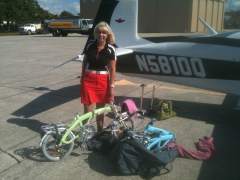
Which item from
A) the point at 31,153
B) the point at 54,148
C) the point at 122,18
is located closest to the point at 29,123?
the point at 31,153

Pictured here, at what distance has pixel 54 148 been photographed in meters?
4.36

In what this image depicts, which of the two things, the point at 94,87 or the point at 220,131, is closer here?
the point at 94,87

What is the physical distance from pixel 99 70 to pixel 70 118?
1704mm

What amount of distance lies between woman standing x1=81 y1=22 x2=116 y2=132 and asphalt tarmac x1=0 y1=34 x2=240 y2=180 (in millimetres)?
747

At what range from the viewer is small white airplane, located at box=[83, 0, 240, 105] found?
610cm

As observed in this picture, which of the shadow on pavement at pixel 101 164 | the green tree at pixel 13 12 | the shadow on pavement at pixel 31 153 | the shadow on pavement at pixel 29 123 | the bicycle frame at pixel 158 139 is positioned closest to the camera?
the shadow on pavement at pixel 101 164

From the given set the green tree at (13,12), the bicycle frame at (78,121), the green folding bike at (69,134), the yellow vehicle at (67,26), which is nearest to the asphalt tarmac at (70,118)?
the green folding bike at (69,134)

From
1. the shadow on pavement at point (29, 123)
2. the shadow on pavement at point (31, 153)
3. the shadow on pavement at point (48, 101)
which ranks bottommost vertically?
the shadow on pavement at point (31, 153)

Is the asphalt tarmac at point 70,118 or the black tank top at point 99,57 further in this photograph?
the black tank top at point 99,57

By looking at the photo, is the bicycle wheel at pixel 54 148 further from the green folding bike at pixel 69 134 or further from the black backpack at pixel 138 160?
the black backpack at pixel 138 160

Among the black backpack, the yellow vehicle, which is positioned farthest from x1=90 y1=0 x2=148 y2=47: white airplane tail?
the yellow vehicle

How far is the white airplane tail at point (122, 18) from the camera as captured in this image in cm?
707

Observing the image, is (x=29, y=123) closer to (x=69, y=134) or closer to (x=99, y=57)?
(x=69, y=134)

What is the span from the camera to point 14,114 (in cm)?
616
